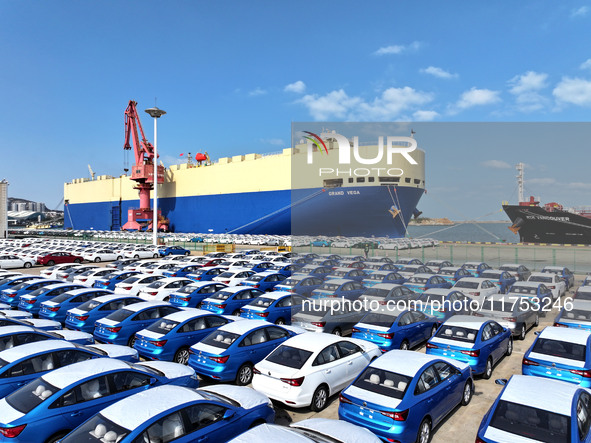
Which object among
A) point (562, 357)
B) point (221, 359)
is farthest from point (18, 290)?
point (562, 357)

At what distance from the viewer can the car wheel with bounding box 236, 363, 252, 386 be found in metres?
8.38

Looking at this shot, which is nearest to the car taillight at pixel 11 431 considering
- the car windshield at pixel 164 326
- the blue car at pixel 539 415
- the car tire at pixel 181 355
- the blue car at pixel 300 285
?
the car tire at pixel 181 355

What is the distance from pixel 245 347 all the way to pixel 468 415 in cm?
460

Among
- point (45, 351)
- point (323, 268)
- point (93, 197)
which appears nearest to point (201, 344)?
point (45, 351)

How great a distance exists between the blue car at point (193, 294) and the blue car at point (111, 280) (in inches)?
208

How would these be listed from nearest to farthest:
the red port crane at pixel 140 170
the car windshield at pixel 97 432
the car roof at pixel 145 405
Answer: the car windshield at pixel 97 432 < the car roof at pixel 145 405 < the red port crane at pixel 140 170

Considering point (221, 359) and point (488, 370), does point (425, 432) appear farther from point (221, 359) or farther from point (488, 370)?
point (221, 359)

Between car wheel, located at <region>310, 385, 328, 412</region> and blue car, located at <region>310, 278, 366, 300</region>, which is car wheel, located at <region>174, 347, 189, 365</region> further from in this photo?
blue car, located at <region>310, 278, 366, 300</region>

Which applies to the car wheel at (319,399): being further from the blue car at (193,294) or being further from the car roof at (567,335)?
the blue car at (193,294)

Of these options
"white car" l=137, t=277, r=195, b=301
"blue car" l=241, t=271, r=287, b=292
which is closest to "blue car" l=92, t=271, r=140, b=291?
"white car" l=137, t=277, r=195, b=301

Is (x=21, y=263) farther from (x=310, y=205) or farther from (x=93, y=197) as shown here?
(x=93, y=197)

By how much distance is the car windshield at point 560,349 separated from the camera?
7.55 m

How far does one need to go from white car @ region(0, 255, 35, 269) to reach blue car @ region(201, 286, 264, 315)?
23.1m

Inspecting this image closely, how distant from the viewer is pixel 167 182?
264 ft
